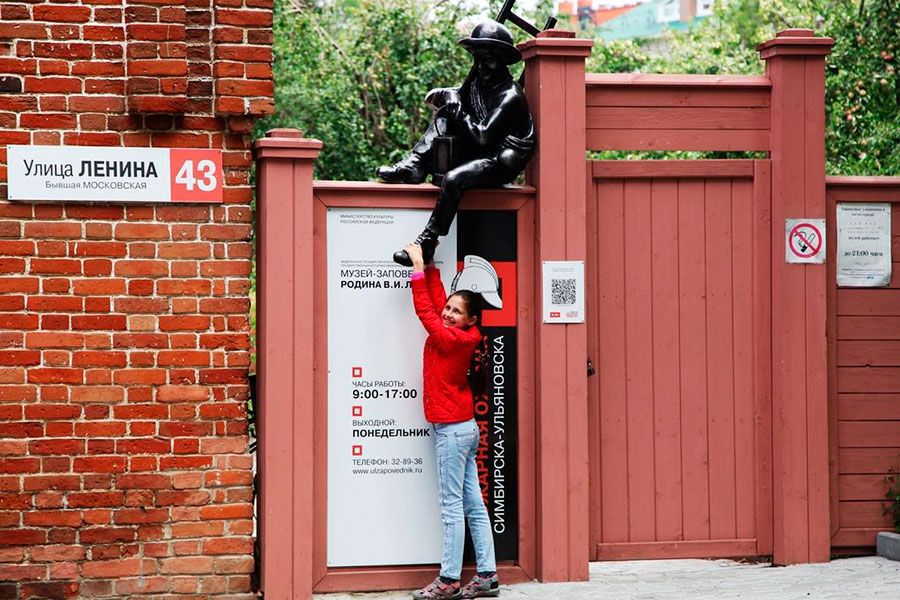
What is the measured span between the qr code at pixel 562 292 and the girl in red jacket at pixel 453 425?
1.77 ft

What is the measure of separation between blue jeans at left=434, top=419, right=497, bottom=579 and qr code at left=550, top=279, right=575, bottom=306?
909 millimetres

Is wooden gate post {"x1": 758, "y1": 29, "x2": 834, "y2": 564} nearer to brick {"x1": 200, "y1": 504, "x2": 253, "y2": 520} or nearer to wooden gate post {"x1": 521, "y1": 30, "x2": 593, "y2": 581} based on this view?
wooden gate post {"x1": 521, "y1": 30, "x2": 593, "y2": 581}

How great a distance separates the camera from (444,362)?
7648 millimetres

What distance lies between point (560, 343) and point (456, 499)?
114 cm

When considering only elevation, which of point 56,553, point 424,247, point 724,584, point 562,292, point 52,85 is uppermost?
point 52,85

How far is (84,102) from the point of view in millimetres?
7348

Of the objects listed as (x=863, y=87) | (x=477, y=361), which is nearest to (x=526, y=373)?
(x=477, y=361)

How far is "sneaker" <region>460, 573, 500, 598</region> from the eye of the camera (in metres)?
7.73

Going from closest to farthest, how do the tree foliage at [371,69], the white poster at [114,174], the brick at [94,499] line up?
1. the white poster at [114,174]
2. the brick at [94,499]
3. the tree foliage at [371,69]

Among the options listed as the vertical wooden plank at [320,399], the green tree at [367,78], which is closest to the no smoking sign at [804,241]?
the vertical wooden plank at [320,399]

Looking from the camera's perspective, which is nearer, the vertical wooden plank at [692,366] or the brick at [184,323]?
the brick at [184,323]

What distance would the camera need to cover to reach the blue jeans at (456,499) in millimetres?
7680

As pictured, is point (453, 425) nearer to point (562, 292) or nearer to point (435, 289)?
point (435, 289)

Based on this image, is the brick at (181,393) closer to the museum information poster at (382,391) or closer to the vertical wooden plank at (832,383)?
the museum information poster at (382,391)
